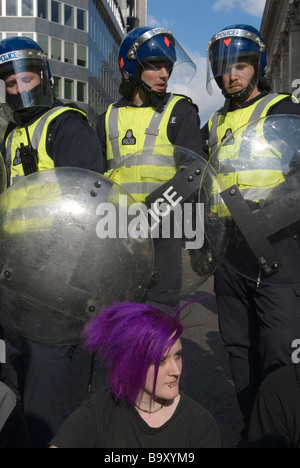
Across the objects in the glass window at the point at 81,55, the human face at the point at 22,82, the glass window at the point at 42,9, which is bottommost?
the glass window at the point at 81,55

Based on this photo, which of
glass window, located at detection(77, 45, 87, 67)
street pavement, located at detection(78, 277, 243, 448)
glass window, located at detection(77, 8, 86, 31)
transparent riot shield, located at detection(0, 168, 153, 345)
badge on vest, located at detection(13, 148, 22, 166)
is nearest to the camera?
transparent riot shield, located at detection(0, 168, 153, 345)

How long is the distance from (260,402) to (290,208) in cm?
75

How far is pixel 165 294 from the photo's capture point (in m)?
2.80

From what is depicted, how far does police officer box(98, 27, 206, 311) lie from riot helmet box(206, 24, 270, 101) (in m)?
0.17

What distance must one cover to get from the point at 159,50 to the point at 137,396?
1766 mm

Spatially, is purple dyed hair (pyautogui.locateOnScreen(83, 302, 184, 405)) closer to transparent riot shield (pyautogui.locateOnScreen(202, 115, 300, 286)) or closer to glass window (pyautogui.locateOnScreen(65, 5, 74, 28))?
transparent riot shield (pyautogui.locateOnScreen(202, 115, 300, 286))

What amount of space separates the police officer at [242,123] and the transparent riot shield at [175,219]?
20.1 inches

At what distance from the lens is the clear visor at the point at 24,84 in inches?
124

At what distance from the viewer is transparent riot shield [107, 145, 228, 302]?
263cm

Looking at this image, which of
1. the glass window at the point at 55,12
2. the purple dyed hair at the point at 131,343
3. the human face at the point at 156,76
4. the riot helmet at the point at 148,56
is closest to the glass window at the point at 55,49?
the glass window at the point at 55,12

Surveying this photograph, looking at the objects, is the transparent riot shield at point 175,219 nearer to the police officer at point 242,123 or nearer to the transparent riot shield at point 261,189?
the transparent riot shield at point 261,189

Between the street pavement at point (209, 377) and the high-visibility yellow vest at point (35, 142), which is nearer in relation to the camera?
the high-visibility yellow vest at point (35, 142)

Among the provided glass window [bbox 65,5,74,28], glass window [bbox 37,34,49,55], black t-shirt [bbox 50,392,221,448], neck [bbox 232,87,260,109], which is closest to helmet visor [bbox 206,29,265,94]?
neck [bbox 232,87,260,109]

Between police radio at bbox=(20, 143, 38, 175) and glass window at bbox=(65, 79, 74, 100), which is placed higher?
police radio at bbox=(20, 143, 38, 175)
